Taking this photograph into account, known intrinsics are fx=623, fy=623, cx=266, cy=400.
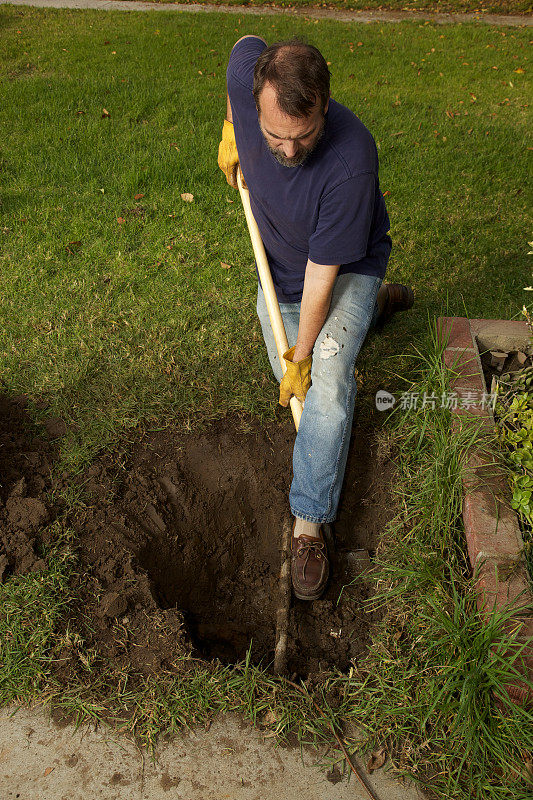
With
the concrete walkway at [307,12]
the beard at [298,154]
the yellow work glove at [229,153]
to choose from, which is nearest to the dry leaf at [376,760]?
the beard at [298,154]

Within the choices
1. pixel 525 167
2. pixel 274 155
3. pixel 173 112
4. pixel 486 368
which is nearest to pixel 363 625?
pixel 486 368

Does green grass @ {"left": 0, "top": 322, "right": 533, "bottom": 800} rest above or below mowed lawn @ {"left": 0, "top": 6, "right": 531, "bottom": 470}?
below

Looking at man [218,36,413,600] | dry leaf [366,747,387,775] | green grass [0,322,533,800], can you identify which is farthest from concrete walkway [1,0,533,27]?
dry leaf [366,747,387,775]

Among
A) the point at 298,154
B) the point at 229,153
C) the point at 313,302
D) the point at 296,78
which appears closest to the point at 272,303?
the point at 313,302

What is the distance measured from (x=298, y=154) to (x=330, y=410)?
3.26 ft

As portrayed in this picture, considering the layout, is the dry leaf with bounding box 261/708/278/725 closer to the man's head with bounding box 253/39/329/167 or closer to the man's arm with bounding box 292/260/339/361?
the man's arm with bounding box 292/260/339/361

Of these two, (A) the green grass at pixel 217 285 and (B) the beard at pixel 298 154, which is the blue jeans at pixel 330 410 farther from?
(B) the beard at pixel 298 154

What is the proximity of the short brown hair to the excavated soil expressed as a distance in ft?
5.02

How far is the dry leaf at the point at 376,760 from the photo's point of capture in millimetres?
1999

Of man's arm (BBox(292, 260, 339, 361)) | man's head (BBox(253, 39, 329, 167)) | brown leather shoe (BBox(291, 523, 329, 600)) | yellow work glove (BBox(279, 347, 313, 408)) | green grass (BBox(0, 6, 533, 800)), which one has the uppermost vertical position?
man's head (BBox(253, 39, 329, 167))

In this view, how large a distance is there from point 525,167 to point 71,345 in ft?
13.3

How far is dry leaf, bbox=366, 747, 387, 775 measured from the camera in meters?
2.00

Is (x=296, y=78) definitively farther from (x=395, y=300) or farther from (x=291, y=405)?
(x=395, y=300)

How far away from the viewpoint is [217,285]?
4082mm
